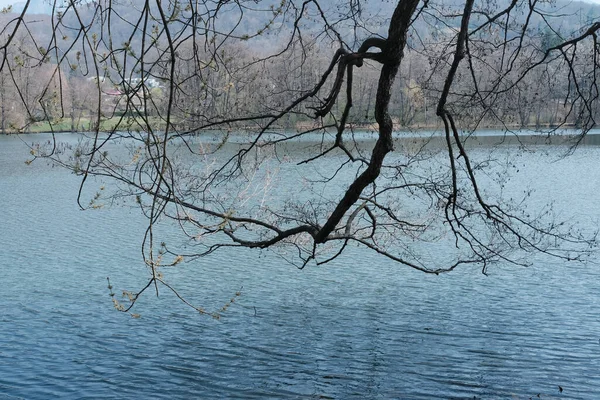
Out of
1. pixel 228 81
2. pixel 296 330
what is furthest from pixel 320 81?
pixel 296 330

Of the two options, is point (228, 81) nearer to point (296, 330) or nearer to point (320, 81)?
point (320, 81)

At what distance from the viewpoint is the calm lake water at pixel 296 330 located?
6984 mm

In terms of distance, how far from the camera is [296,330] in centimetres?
865

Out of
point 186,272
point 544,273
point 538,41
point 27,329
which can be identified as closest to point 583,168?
point 544,273

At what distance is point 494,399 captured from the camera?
6.59 metres

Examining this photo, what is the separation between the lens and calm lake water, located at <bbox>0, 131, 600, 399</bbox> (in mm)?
6984

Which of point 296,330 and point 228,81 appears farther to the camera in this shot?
point 296,330

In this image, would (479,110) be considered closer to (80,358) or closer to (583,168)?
(80,358)

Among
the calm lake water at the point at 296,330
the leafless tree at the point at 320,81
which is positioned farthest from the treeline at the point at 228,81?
the calm lake water at the point at 296,330

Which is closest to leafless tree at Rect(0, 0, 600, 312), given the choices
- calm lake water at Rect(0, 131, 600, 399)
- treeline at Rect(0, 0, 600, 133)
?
treeline at Rect(0, 0, 600, 133)

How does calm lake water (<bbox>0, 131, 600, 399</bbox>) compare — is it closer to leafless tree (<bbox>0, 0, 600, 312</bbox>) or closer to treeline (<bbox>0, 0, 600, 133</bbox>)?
leafless tree (<bbox>0, 0, 600, 312</bbox>)

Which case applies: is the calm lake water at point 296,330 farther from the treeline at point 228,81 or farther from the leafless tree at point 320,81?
the treeline at point 228,81

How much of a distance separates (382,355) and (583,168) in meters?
15.8

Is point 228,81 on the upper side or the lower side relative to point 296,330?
upper
